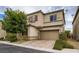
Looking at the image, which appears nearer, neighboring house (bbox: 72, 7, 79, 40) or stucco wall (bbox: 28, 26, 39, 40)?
neighboring house (bbox: 72, 7, 79, 40)

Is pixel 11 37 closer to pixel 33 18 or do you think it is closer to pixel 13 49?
pixel 13 49

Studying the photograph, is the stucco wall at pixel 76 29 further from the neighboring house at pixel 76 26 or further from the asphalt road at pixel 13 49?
the asphalt road at pixel 13 49

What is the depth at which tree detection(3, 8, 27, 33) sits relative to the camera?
3145mm

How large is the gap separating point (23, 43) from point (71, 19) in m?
1.18

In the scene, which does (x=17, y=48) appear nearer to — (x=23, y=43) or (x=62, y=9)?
(x=23, y=43)

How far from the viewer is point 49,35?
10.5 feet

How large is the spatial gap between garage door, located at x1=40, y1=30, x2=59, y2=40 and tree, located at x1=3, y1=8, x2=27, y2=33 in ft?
1.33

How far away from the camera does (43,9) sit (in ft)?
10.4

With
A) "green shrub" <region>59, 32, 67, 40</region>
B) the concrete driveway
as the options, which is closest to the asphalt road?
the concrete driveway

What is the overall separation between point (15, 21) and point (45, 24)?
67 centimetres

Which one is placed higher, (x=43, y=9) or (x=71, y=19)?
(x=43, y=9)

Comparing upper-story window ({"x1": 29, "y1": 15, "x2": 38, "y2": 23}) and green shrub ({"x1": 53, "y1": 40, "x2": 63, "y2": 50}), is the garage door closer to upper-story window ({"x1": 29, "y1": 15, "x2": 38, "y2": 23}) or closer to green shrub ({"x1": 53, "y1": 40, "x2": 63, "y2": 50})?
green shrub ({"x1": 53, "y1": 40, "x2": 63, "y2": 50})
